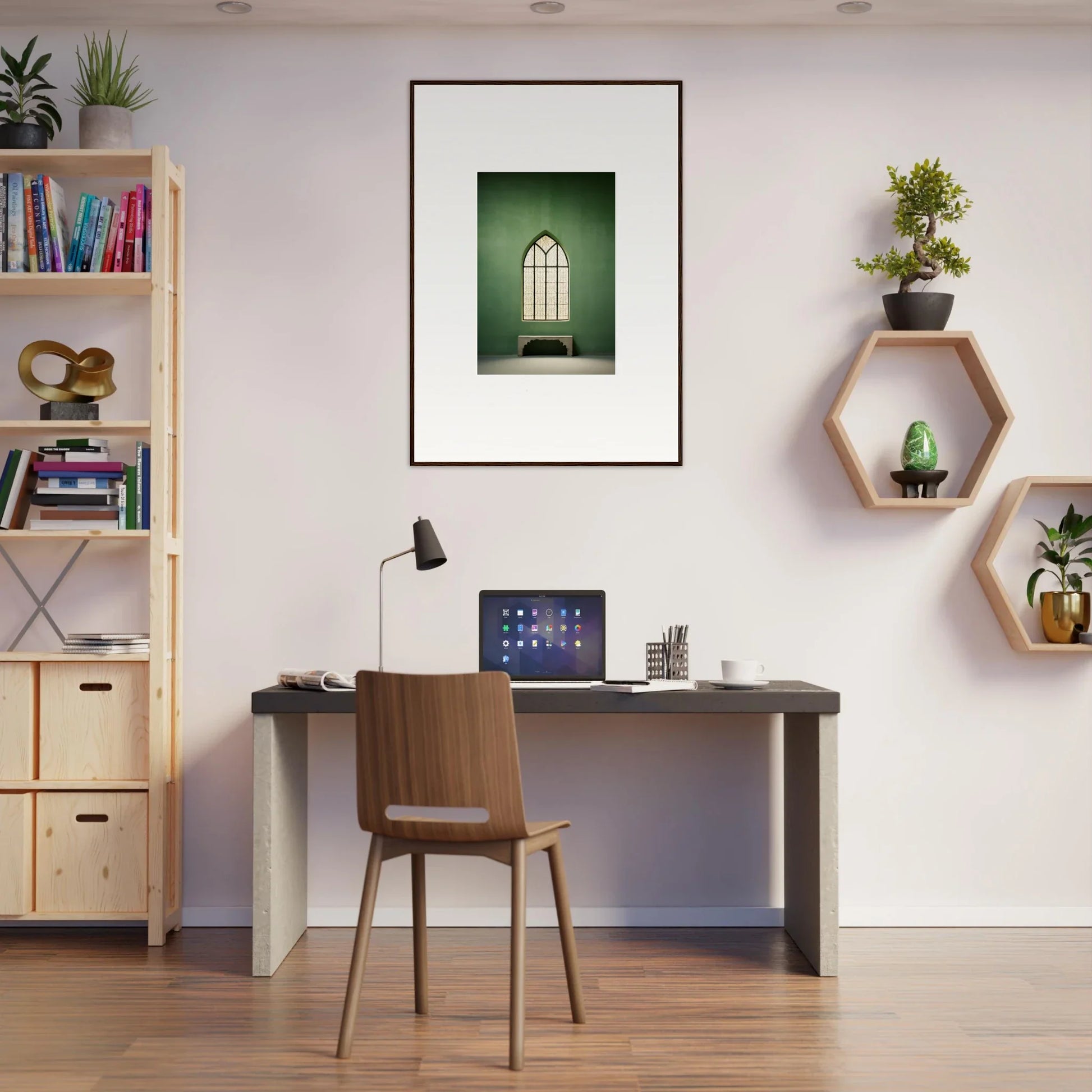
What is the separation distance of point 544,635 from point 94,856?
4.89 feet

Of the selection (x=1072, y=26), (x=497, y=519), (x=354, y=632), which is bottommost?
(x=354, y=632)

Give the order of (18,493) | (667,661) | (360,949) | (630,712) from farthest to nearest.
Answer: (18,493), (667,661), (630,712), (360,949)

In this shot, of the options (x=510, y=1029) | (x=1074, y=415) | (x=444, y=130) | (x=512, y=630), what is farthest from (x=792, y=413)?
(x=510, y=1029)

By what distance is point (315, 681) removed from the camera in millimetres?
3113

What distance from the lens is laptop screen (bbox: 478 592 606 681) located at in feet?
10.9

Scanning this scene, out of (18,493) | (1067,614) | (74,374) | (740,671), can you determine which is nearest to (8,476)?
(18,493)

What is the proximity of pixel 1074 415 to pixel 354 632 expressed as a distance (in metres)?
2.44

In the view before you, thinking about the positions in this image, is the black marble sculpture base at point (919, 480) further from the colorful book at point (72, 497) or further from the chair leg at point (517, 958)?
the colorful book at point (72, 497)

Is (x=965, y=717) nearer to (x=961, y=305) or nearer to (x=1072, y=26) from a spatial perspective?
(x=961, y=305)

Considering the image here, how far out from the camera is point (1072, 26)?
3693mm

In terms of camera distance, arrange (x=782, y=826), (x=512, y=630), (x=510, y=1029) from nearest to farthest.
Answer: (x=510, y=1029), (x=512, y=630), (x=782, y=826)

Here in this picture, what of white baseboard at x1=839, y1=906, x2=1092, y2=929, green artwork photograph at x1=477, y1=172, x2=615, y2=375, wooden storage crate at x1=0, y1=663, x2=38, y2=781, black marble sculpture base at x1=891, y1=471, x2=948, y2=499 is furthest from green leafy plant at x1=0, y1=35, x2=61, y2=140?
white baseboard at x1=839, y1=906, x2=1092, y2=929

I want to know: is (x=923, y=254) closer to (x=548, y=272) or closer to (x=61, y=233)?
(x=548, y=272)

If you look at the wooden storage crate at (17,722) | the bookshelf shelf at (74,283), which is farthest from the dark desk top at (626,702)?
the bookshelf shelf at (74,283)
